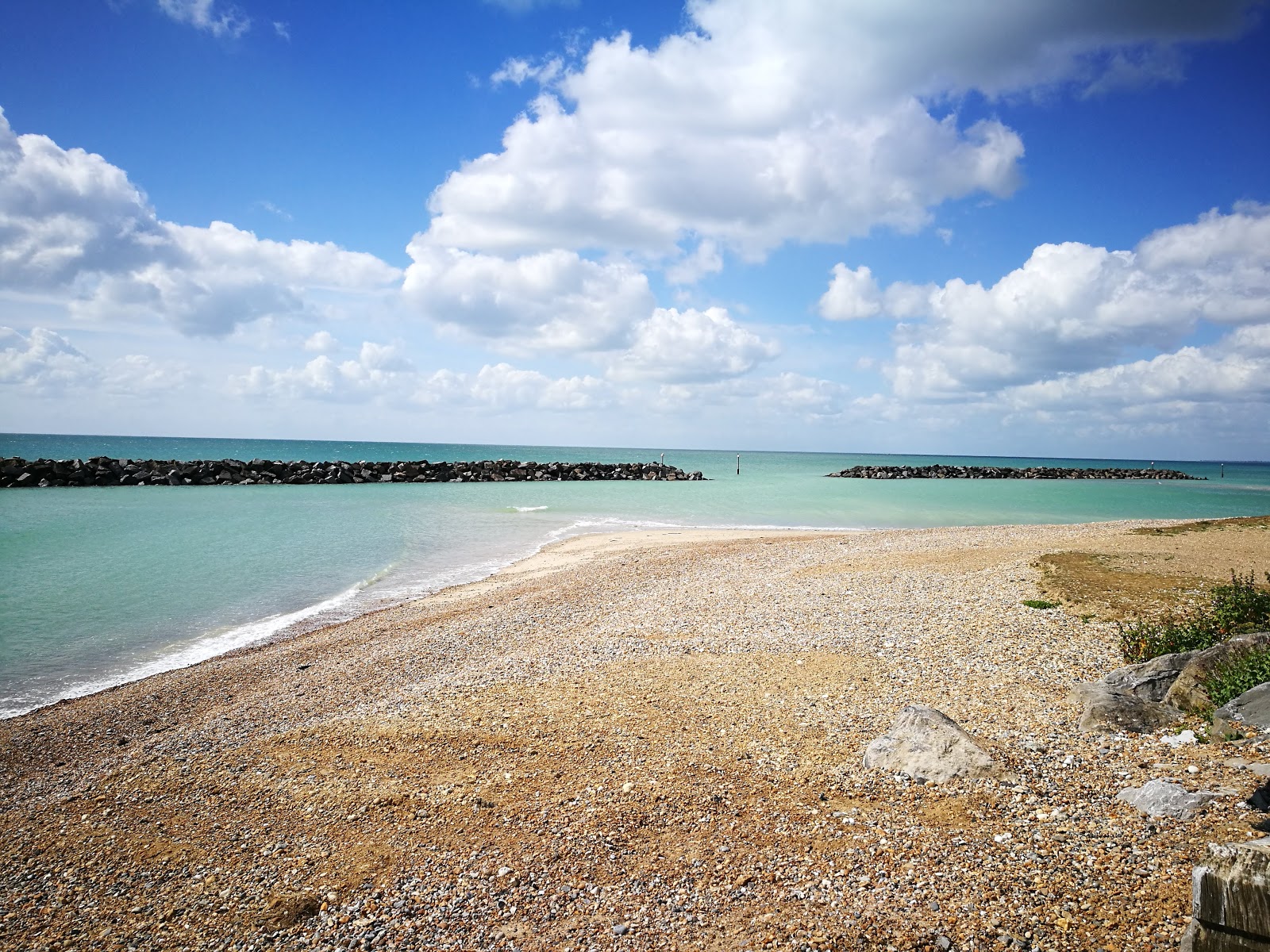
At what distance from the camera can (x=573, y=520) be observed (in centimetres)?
3662

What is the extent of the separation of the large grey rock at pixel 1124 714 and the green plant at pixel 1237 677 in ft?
1.49

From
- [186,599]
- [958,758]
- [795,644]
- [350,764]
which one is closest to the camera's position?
[958,758]

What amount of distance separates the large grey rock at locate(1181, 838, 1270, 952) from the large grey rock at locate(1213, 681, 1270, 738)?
13.2ft

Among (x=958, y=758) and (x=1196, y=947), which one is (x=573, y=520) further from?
(x=1196, y=947)

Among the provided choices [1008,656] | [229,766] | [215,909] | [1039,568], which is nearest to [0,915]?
[215,909]

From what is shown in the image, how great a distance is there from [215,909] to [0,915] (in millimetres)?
1861

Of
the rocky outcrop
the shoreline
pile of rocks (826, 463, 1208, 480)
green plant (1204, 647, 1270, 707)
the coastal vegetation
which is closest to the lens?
green plant (1204, 647, 1270, 707)

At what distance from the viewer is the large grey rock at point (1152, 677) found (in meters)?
8.11

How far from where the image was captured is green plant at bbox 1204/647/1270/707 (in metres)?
7.23

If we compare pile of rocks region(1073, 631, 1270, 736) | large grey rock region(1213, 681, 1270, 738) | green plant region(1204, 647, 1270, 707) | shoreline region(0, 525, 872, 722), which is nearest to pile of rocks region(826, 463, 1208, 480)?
shoreline region(0, 525, 872, 722)

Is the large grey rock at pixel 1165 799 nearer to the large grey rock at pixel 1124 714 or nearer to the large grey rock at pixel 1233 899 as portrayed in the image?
the large grey rock at pixel 1124 714

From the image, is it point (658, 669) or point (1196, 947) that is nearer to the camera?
point (1196, 947)

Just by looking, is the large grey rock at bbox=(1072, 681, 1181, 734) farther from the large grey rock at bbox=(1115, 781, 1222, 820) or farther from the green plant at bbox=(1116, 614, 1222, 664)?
the green plant at bbox=(1116, 614, 1222, 664)

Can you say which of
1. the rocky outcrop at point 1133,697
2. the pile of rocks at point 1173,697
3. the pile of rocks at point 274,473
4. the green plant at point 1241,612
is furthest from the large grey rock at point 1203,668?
the pile of rocks at point 274,473
